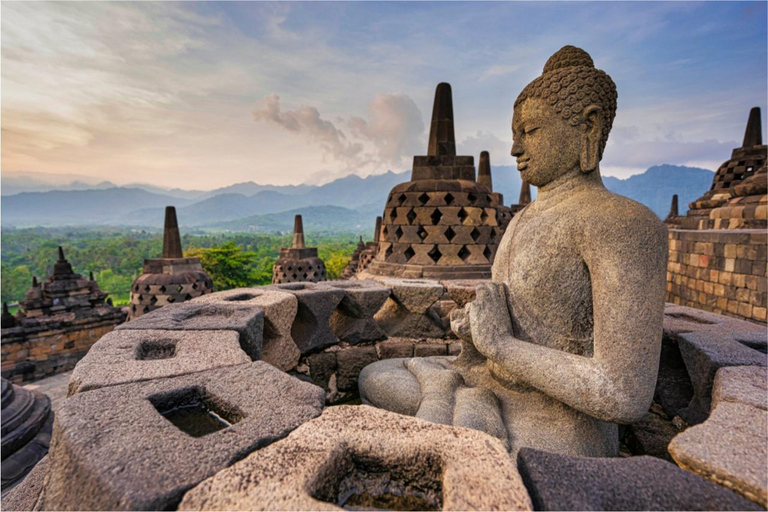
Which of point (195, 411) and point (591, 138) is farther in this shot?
point (591, 138)

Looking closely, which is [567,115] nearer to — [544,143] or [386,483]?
[544,143]

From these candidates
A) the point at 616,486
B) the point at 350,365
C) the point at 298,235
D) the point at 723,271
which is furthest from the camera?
the point at 298,235

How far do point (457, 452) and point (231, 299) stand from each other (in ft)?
6.98

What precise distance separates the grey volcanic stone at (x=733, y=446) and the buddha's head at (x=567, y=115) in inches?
41.1

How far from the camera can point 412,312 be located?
3.04 m

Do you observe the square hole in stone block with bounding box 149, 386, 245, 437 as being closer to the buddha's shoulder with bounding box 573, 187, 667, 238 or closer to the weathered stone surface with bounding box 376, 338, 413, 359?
the buddha's shoulder with bounding box 573, 187, 667, 238

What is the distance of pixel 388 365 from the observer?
7.72ft

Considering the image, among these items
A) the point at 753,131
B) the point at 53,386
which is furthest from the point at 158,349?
the point at 753,131

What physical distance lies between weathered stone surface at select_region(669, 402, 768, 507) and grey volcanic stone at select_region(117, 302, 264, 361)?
70.7 inches

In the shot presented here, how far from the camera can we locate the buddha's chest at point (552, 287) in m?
1.62

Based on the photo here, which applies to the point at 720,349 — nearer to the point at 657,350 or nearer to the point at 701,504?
the point at 657,350

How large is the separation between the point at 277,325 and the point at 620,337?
1.90 meters

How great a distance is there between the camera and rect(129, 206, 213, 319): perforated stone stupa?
947 cm

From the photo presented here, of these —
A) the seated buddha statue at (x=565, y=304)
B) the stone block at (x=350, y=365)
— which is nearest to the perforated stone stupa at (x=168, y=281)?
the stone block at (x=350, y=365)
